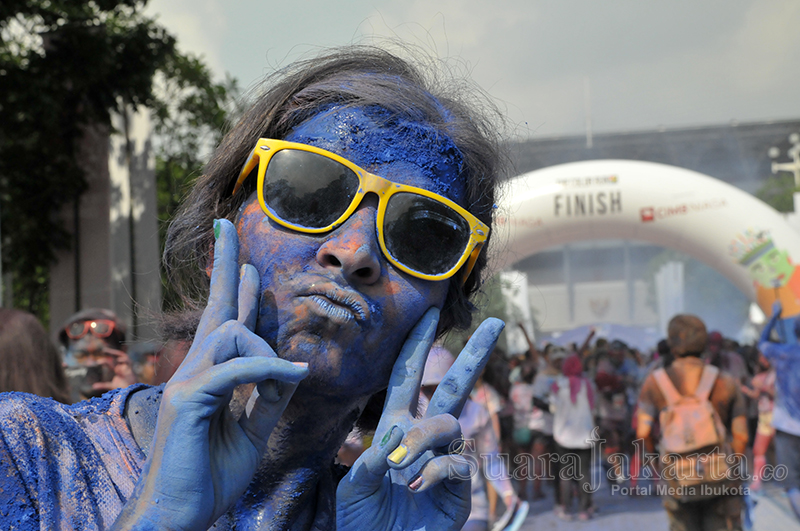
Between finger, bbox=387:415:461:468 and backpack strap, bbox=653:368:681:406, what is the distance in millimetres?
5289

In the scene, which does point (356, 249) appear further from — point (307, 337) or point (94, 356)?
point (94, 356)

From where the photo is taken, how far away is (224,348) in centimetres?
104

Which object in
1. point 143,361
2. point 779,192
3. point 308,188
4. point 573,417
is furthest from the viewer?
point 779,192

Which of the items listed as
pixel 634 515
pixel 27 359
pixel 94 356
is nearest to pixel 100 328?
pixel 94 356

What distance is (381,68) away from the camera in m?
1.51

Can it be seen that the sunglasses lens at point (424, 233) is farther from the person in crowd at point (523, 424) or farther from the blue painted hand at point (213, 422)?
the person in crowd at point (523, 424)

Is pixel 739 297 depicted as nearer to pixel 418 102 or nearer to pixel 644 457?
pixel 644 457

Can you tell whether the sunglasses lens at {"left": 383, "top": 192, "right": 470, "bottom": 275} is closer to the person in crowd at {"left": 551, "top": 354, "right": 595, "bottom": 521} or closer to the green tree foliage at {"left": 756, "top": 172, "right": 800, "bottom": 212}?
the person in crowd at {"left": 551, "top": 354, "right": 595, "bottom": 521}

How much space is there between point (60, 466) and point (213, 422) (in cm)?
28

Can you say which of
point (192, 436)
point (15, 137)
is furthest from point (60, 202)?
point (192, 436)

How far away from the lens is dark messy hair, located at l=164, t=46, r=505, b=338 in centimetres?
137

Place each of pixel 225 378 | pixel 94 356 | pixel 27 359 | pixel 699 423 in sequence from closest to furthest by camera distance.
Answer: pixel 225 378 → pixel 27 359 → pixel 94 356 → pixel 699 423

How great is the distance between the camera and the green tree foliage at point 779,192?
721 inches

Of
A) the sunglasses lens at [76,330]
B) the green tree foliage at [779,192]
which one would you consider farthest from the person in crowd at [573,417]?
the green tree foliage at [779,192]
